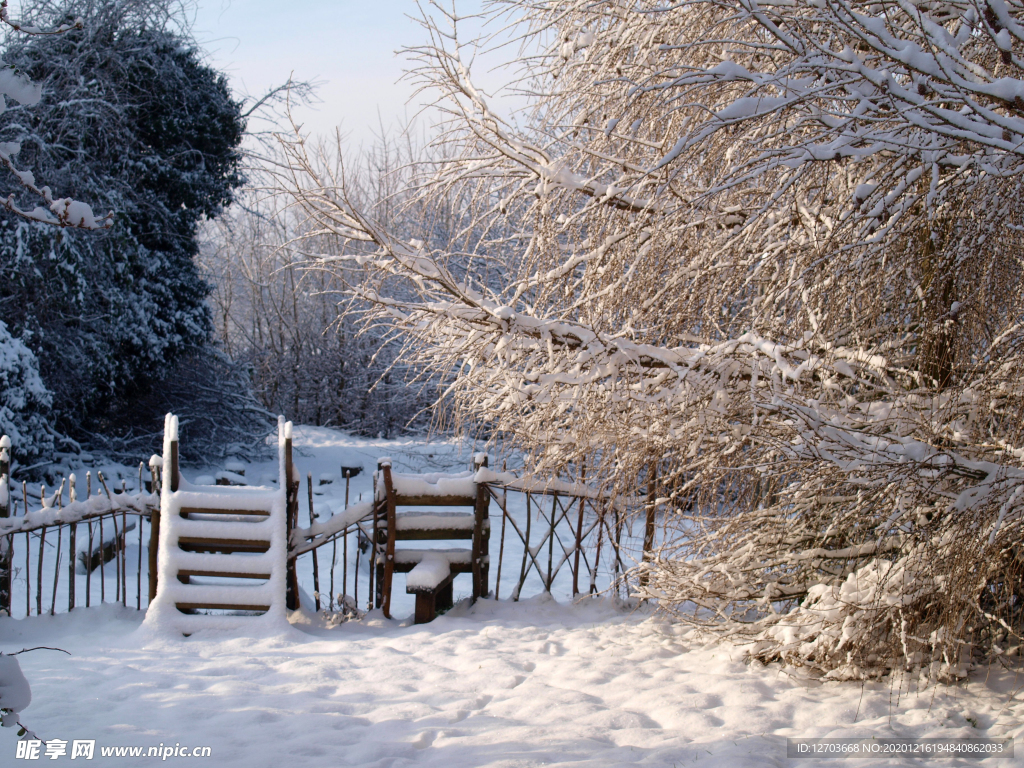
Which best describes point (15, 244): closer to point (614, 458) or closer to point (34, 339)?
point (34, 339)

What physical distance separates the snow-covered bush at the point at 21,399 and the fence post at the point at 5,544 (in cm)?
438

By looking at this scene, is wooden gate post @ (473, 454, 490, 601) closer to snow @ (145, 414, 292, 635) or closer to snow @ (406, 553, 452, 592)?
snow @ (406, 553, 452, 592)

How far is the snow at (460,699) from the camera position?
3.09 metres

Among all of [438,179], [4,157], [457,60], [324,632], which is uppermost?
[457,60]

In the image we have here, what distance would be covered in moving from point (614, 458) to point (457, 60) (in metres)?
2.41

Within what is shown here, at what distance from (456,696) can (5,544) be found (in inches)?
148

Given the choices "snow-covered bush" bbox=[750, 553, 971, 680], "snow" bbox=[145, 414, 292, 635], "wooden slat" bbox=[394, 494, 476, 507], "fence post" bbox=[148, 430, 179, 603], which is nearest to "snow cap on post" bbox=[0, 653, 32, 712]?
"snow-covered bush" bbox=[750, 553, 971, 680]

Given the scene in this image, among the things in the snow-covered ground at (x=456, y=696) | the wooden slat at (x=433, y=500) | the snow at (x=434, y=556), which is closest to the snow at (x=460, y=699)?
the snow-covered ground at (x=456, y=696)

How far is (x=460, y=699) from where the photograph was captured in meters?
3.76

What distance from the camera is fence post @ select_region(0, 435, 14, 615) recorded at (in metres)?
5.13

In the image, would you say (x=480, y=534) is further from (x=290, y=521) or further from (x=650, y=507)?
(x=650, y=507)

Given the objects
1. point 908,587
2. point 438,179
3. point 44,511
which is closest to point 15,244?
point 44,511

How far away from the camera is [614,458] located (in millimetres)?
4199

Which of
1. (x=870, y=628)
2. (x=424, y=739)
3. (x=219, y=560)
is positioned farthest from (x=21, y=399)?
(x=870, y=628)
